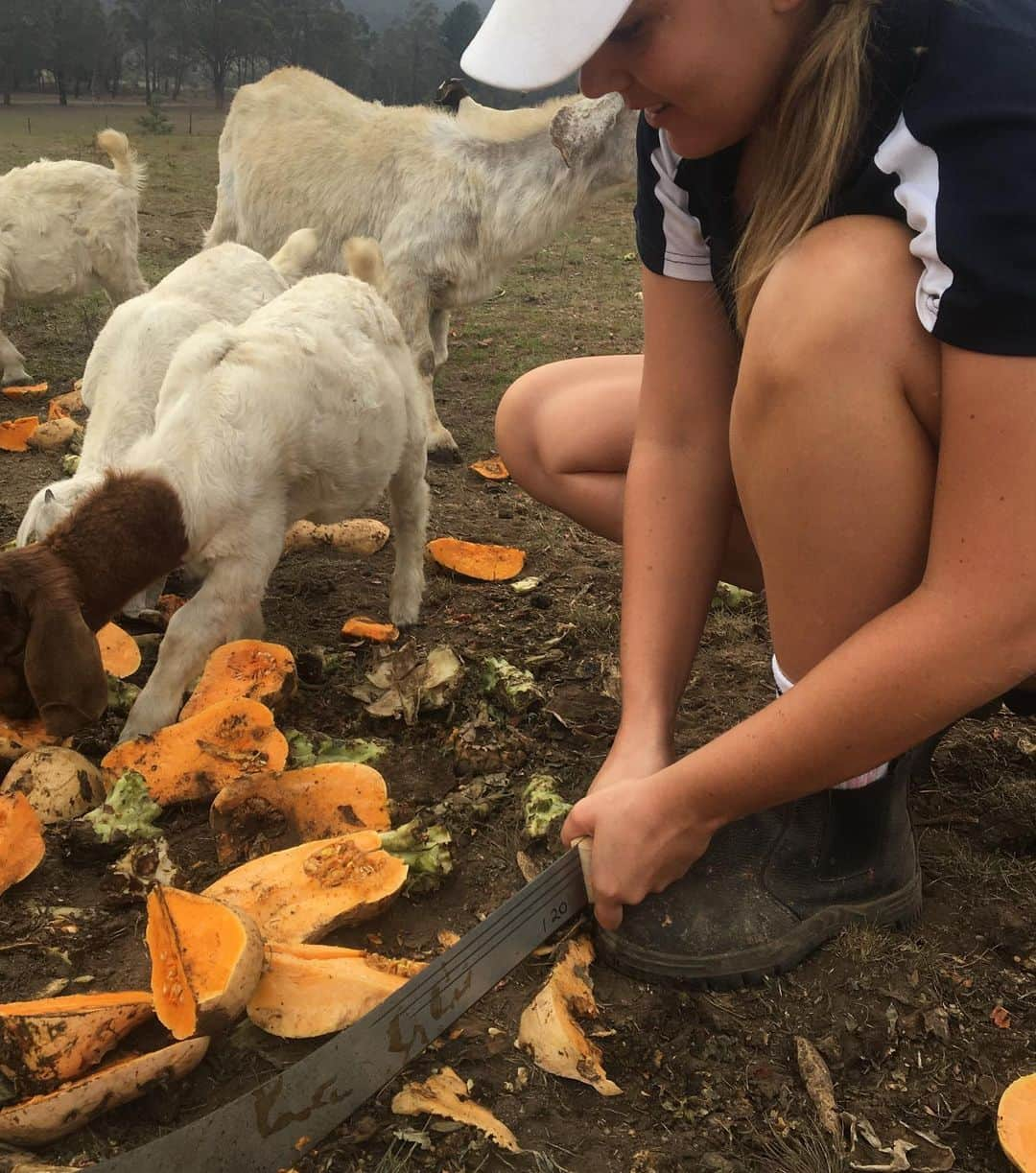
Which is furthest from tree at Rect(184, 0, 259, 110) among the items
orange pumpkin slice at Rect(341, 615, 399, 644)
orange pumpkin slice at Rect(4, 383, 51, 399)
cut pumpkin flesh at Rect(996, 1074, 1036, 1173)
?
cut pumpkin flesh at Rect(996, 1074, 1036, 1173)

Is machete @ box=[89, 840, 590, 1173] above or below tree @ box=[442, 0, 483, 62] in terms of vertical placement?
above

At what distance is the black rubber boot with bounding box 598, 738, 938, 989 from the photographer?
6.28 ft

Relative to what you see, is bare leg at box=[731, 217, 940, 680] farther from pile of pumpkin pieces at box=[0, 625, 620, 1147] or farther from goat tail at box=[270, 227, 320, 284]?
goat tail at box=[270, 227, 320, 284]

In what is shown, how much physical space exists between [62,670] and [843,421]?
6.27 ft

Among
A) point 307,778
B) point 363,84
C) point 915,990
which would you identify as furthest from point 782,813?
point 363,84

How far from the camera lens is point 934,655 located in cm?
145

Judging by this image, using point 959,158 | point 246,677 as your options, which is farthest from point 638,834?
point 246,677

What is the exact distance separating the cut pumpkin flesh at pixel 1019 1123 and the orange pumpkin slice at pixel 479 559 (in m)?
2.55

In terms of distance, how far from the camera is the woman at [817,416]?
136 centimetres

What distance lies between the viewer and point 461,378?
6945 mm

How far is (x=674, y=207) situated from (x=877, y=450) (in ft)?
2.39

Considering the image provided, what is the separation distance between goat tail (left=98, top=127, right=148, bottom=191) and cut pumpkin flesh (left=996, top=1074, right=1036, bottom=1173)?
7.67m

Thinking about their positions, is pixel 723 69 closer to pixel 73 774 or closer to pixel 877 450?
pixel 877 450

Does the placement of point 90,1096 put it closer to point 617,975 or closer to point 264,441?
point 617,975
